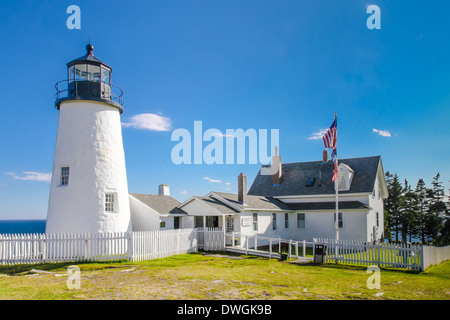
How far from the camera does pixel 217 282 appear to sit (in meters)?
11.1

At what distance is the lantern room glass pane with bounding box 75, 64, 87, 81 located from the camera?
1854 centimetres

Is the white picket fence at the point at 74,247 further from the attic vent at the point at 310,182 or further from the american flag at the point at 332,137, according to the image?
the attic vent at the point at 310,182

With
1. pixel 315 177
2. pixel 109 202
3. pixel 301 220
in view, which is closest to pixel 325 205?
pixel 301 220

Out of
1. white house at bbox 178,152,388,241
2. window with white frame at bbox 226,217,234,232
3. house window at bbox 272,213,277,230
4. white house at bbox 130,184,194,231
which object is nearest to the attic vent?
white house at bbox 178,152,388,241

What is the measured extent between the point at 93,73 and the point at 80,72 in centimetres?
69

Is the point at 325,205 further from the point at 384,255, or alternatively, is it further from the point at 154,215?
the point at 154,215

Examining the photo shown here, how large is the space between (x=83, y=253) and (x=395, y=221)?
39384 millimetres

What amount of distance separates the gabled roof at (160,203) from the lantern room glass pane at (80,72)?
900cm

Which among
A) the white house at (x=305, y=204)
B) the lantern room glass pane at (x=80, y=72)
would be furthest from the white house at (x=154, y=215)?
the lantern room glass pane at (x=80, y=72)

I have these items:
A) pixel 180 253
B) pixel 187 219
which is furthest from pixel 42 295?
pixel 187 219

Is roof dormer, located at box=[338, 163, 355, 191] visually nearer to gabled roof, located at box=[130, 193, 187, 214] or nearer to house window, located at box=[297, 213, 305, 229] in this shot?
house window, located at box=[297, 213, 305, 229]

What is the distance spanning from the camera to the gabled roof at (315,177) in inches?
1109

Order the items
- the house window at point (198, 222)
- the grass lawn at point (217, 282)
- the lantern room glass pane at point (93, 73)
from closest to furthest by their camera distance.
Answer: the grass lawn at point (217, 282) → the lantern room glass pane at point (93, 73) → the house window at point (198, 222)

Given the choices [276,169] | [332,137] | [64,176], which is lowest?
[64,176]
